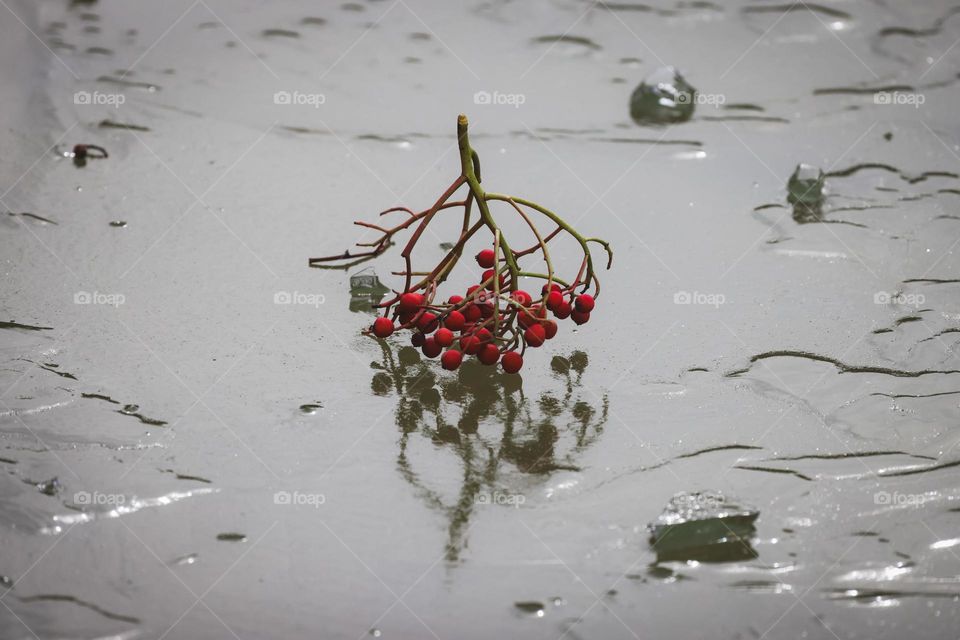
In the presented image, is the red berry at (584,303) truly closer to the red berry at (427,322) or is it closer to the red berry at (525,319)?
the red berry at (525,319)

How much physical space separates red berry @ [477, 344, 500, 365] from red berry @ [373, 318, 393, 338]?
0.16m

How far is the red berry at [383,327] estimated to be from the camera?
1.64 meters

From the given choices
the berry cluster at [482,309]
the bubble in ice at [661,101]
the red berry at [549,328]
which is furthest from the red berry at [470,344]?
the bubble in ice at [661,101]

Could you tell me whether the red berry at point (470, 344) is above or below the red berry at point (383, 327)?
below

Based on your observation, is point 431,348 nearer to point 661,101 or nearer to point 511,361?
point 511,361

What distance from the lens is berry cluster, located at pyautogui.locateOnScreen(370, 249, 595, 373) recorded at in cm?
158

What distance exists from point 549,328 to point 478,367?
136mm

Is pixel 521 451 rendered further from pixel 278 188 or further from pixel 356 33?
pixel 356 33

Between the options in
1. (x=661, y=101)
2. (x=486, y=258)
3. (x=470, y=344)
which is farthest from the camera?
(x=661, y=101)

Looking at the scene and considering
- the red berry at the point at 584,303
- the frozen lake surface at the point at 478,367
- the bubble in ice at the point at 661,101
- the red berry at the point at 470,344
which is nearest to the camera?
the frozen lake surface at the point at 478,367

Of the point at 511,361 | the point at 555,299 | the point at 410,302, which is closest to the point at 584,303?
the point at 555,299

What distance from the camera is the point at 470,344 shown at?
1.57m

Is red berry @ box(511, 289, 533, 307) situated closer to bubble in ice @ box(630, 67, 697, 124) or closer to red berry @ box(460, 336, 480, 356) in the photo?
red berry @ box(460, 336, 480, 356)

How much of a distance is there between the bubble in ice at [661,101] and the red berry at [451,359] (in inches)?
44.5
